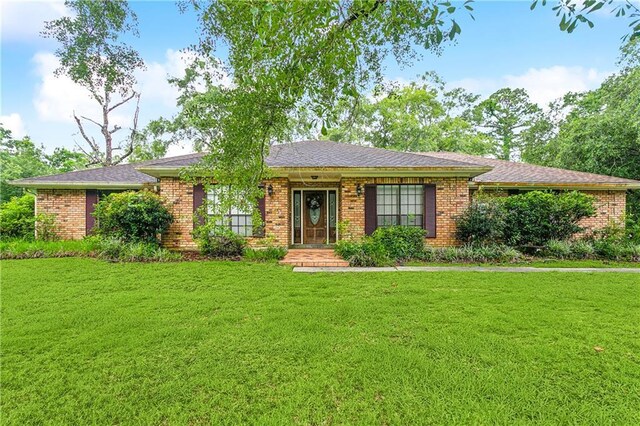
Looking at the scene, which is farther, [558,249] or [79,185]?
[79,185]

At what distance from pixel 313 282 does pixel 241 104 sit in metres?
3.70

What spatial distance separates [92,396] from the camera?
93.4 inches

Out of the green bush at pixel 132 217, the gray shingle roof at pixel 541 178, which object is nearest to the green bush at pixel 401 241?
the gray shingle roof at pixel 541 178

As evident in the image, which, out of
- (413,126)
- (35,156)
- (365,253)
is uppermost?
(413,126)

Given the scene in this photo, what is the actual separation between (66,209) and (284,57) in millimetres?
12385

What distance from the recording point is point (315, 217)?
11.0 metres

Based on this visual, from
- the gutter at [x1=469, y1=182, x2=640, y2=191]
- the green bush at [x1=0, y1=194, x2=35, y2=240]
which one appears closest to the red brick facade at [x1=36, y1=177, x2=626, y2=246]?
the gutter at [x1=469, y1=182, x2=640, y2=191]

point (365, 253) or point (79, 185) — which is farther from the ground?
point (79, 185)

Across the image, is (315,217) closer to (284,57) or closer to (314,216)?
(314,216)

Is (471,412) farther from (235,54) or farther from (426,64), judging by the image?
(426,64)

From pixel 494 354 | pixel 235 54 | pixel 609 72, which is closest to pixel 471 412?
pixel 494 354

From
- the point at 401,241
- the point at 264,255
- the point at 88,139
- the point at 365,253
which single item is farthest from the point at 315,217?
the point at 88,139

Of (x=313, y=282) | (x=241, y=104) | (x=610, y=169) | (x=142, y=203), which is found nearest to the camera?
(x=241, y=104)

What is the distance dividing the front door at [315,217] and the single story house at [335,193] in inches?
1.5
